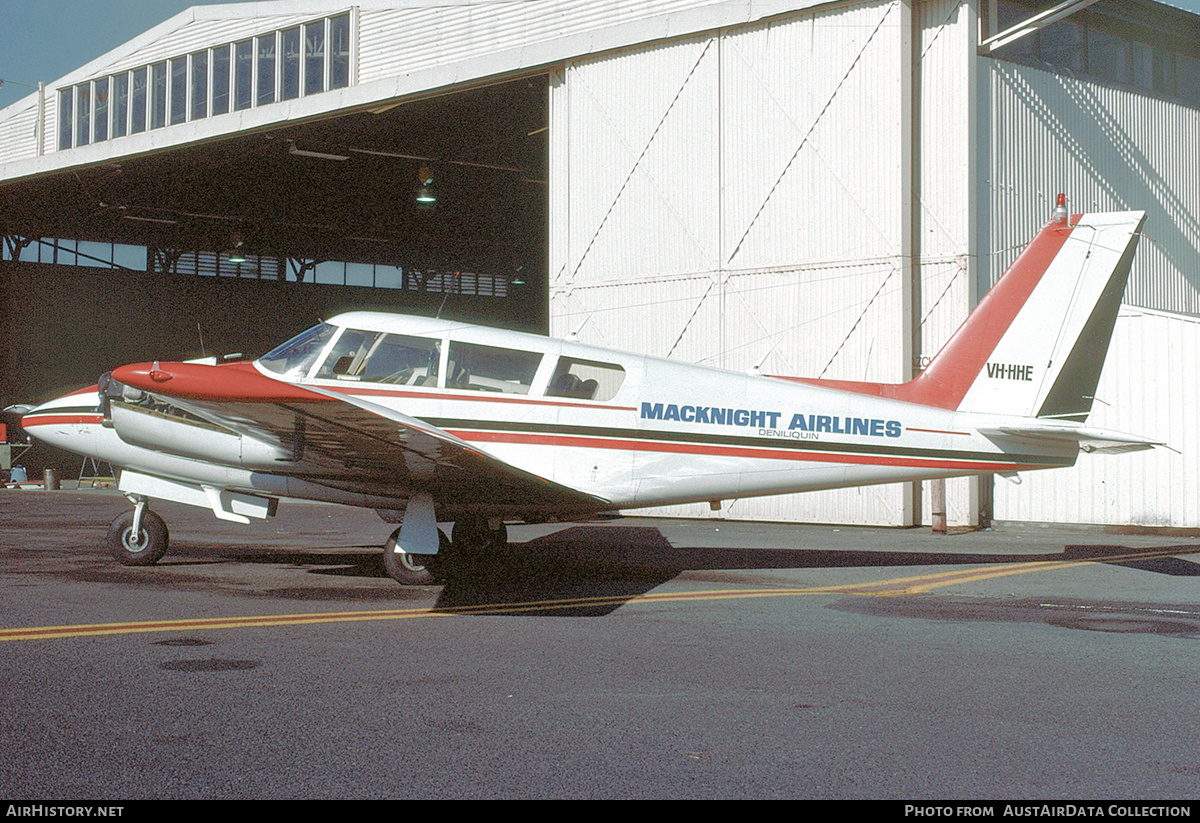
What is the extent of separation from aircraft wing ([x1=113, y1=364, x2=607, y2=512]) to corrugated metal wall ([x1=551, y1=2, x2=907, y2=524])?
1000 centimetres

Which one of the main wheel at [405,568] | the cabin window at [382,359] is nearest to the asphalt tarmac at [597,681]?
the main wheel at [405,568]

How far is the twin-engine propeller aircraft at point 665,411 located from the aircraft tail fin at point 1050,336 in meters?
0.01

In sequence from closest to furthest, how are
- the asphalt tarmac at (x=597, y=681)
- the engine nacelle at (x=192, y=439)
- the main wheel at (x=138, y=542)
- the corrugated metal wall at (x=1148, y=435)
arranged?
the asphalt tarmac at (x=597, y=681) → the engine nacelle at (x=192, y=439) → the main wheel at (x=138, y=542) → the corrugated metal wall at (x=1148, y=435)

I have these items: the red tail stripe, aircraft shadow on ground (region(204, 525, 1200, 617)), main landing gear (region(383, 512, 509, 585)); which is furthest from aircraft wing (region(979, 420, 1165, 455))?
main landing gear (region(383, 512, 509, 585))

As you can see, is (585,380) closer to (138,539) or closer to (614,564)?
(614,564)

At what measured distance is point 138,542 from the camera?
36.1 ft

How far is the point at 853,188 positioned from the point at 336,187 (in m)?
20.4

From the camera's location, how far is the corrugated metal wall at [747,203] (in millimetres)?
18641

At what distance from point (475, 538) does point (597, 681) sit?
5.95 m

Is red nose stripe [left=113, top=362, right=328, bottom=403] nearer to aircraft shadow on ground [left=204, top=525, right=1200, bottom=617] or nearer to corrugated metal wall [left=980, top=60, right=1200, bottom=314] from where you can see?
aircraft shadow on ground [left=204, top=525, right=1200, bottom=617]

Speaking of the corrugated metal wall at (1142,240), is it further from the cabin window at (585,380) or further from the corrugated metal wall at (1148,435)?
the cabin window at (585,380)

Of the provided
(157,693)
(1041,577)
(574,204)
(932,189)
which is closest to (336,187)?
(574,204)

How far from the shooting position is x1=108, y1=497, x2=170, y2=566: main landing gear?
11.0 meters

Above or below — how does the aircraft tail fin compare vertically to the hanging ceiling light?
below
